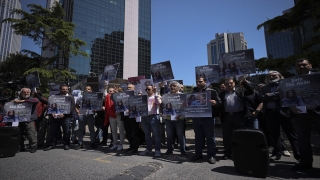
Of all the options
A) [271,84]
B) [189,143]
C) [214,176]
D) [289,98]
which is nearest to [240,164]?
[214,176]

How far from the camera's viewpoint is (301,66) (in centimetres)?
343

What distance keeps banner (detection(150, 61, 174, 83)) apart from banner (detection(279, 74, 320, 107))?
401 cm

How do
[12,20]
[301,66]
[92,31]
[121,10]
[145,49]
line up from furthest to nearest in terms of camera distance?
[145,49] < [121,10] < [92,31] < [12,20] < [301,66]

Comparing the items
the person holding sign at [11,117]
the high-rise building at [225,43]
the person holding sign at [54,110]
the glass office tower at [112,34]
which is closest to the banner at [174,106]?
the person holding sign at [54,110]

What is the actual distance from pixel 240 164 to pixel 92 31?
5803 centimetres

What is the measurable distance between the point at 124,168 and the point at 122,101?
2.23 m

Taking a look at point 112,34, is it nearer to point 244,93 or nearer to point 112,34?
point 112,34

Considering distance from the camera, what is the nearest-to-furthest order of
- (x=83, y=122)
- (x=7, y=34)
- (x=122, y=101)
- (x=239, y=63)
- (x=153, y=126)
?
(x=153, y=126) → (x=239, y=63) → (x=122, y=101) → (x=83, y=122) → (x=7, y=34)

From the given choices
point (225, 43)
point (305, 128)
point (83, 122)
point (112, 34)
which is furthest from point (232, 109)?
point (225, 43)

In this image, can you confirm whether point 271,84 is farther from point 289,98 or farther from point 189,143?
point 189,143

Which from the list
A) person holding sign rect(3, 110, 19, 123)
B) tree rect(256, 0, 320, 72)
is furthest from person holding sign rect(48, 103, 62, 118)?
tree rect(256, 0, 320, 72)

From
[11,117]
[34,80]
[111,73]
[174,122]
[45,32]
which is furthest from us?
[45,32]

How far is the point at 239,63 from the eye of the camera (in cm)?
498

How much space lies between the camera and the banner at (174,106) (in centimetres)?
443
